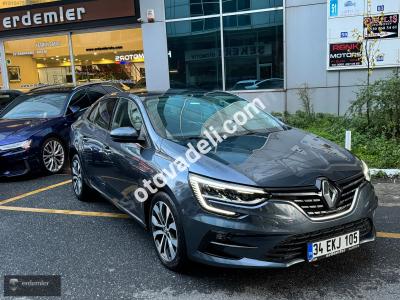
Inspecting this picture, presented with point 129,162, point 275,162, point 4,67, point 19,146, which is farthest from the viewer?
point 4,67

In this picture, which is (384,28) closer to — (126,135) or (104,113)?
(104,113)

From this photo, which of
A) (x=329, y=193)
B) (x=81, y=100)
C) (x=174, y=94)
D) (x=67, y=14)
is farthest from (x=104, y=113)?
(x=67, y=14)

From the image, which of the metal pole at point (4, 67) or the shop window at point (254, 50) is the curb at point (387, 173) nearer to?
the shop window at point (254, 50)

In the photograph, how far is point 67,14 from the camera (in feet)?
48.3

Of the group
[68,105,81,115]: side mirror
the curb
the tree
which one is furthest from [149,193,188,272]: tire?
the tree

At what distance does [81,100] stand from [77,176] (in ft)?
9.19

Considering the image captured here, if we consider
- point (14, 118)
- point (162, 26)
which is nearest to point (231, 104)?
point (14, 118)

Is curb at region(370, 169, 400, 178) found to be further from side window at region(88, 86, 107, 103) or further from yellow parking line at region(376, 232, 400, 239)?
side window at region(88, 86, 107, 103)

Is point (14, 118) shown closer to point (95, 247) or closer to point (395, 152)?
point (95, 247)

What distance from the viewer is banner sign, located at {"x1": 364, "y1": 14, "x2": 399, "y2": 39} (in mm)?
10273

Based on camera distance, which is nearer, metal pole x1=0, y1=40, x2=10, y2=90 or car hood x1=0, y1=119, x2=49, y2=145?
car hood x1=0, y1=119, x2=49, y2=145

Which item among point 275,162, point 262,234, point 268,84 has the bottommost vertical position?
point 262,234

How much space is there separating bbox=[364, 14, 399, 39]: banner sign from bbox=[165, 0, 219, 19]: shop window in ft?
13.5

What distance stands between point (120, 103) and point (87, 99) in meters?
3.79
